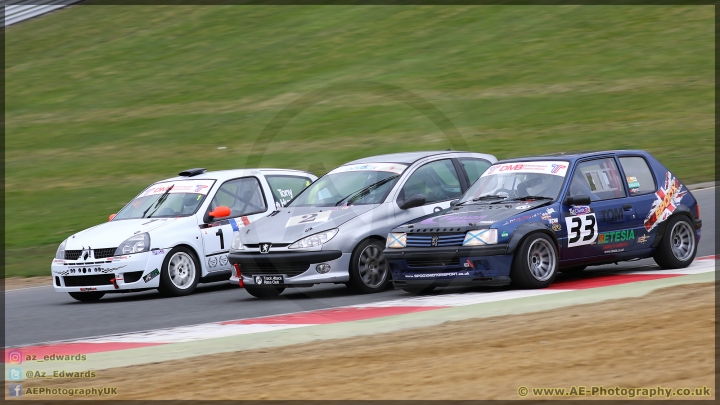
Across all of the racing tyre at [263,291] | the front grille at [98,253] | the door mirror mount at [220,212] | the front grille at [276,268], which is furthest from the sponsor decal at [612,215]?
the front grille at [98,253]

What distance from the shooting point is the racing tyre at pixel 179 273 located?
12.4 meters

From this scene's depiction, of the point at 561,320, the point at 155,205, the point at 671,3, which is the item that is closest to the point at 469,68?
the point at 671,3

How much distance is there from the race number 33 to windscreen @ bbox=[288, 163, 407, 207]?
239 centimetres

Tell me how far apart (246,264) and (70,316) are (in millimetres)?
2193

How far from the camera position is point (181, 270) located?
12570mm

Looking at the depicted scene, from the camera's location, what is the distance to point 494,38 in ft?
105

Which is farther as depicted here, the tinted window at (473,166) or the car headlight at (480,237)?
the tinted window at (473,166)

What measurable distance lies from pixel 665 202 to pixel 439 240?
10.2 ft

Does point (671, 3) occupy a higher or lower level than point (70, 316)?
higher

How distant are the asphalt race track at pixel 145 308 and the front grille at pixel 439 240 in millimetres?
732

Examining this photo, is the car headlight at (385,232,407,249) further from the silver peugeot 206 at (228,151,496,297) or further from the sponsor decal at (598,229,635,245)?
the sponsor decal at (598,229,635,245)

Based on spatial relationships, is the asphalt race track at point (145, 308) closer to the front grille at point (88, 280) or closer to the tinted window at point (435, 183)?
the front grille at point (88, 280)

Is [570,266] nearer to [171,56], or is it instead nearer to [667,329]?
[667,329]

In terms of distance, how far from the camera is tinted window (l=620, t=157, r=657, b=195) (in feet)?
37.4
